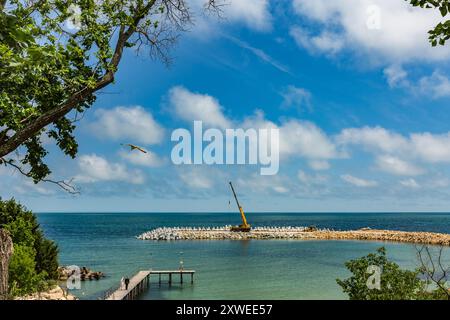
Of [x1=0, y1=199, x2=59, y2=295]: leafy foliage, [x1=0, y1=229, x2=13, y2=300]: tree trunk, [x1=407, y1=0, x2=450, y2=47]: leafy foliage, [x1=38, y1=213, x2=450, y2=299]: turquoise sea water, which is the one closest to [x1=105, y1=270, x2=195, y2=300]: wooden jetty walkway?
[x1=38, y1=213, x2=450, y2=299]: turquoise sea water

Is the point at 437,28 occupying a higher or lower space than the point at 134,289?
higher

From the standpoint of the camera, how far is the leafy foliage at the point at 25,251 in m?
20.9

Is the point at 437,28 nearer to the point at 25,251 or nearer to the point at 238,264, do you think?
the point at 25,251

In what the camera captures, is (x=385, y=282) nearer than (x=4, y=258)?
No

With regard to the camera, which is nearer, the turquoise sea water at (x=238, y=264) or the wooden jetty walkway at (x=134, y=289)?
the wooden jetty walkway at (x=134, y=289)

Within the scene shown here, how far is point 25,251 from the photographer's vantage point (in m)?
23.0

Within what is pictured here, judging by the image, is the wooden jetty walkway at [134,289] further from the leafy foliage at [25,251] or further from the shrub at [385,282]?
the shrub at [385,282]

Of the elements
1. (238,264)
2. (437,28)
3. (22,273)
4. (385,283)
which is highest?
(437,28)

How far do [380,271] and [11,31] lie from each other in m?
14.2

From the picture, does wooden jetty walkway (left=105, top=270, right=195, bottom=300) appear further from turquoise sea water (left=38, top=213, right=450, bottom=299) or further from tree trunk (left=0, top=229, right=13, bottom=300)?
tree trunk (left=0, top=229, right=13, bottom=300)

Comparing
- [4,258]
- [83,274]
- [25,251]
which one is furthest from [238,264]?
[4,258]

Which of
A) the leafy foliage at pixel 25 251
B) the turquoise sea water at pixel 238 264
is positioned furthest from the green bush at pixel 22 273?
the turquoise sea water at pixel 238 264
